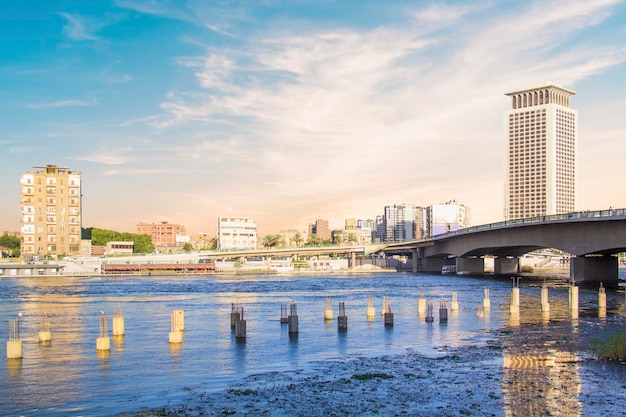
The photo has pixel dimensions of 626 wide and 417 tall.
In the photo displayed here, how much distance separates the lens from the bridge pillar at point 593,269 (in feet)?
390

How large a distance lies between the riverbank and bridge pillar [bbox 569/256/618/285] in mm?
83737

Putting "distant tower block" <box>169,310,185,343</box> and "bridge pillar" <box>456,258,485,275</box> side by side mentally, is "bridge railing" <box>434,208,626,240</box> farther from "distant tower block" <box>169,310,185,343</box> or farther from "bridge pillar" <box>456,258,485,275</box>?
"distant tower block" <box>169,310,185,343</box>

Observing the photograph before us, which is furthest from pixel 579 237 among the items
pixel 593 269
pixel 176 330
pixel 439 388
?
pixel 439 388

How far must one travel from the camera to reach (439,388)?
29.4 m

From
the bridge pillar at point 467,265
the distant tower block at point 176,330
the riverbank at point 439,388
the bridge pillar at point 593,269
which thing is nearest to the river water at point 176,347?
the distant tower block at point 176,330

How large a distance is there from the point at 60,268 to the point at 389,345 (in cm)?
16203

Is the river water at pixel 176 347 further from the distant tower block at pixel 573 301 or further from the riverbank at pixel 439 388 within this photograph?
A: the riverbank at pixel 439 388

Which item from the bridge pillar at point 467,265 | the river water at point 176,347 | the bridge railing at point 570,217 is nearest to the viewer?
the river water at point 176,347

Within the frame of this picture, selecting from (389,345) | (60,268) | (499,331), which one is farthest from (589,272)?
(60,268)

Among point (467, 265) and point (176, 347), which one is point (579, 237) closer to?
point (467, 265)

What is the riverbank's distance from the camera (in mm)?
25766

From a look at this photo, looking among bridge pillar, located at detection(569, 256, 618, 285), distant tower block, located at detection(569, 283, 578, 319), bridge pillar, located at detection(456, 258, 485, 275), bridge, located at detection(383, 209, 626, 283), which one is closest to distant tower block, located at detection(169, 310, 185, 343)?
distant tower block, located at detection(569, 283, 578, 319)

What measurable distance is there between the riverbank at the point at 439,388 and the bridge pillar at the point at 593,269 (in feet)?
275

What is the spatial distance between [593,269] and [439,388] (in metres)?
103
